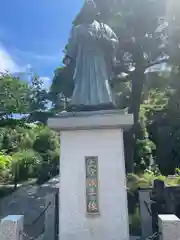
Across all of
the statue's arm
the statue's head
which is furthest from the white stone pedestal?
the statue's head

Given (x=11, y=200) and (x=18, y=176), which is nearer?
(x=11, y=200)

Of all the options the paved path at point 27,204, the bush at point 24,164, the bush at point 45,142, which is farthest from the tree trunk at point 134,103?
the bush at point 45,142

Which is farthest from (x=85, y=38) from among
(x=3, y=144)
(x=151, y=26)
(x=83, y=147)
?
(x=3, y=144)

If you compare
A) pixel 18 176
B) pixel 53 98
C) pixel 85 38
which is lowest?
pixel 18 176

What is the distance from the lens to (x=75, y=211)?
13.2 feet

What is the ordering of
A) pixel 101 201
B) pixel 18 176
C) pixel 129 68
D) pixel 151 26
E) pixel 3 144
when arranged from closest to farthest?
pixel 101 201
pixel 151 26
pixel 129 68
pixel 18 176
pixel 3 144

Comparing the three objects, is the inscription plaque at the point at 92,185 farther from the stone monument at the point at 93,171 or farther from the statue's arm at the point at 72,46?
the statue's arm at the point at 72,46

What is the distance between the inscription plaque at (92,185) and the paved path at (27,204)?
15.6ft

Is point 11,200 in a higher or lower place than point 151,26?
lower

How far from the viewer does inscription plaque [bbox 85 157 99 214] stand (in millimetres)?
3967

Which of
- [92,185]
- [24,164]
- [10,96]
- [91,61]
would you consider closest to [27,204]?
[24,164]

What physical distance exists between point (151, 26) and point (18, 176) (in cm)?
935

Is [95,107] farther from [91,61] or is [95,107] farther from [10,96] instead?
[10,96]

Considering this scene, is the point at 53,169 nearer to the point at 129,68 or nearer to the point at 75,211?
the point at 129,68
